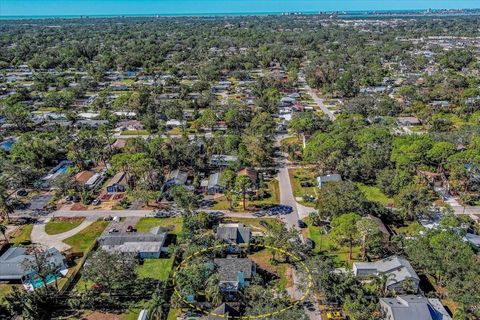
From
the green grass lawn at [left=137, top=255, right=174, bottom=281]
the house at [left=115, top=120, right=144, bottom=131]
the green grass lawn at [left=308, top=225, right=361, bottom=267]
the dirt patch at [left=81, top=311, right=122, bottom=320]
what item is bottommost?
the dirt patch at [left=81, top=311, right=122, bottom=320]

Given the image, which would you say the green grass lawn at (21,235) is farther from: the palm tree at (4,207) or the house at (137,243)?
the house at (137,243)

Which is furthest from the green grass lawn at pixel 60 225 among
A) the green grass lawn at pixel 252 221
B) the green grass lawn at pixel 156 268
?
the green grass lawn at pixel 252 221

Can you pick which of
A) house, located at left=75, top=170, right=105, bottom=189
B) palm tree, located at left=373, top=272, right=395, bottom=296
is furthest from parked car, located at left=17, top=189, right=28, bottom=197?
palm tree, located at left=373, top=272, right=395, bottom=296

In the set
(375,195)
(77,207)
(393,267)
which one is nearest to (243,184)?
(375,195)

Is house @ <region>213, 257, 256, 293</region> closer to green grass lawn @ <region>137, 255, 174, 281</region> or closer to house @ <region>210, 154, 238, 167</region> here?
green grass lawn @ <region>137, 255, 174, 281</region>

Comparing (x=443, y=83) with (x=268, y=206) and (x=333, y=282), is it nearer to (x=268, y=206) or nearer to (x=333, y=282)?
Result: (x=268, y=206)

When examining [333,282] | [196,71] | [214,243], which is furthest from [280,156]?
[196,71]
